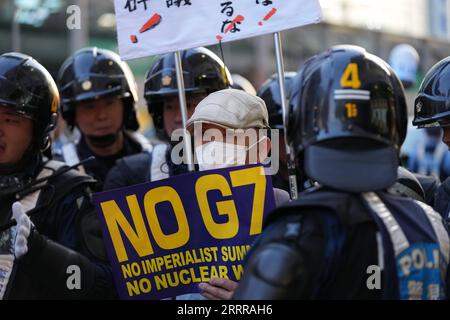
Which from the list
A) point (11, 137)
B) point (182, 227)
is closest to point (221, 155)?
point (182, 227)

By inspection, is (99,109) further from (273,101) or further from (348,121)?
(348,121)

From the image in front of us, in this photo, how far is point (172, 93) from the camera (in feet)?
18.6

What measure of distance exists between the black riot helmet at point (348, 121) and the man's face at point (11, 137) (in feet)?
6.69

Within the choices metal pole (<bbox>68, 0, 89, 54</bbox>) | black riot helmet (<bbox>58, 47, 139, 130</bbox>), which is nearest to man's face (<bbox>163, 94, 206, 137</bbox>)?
black riot helmet (<bbox>58, 47, 139, 130</bbox>)

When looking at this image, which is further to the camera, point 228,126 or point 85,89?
point 85,89

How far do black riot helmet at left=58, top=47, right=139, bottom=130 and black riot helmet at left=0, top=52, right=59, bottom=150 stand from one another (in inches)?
64.9

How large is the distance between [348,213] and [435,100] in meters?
2.28

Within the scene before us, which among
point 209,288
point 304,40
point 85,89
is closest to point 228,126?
point 209,288

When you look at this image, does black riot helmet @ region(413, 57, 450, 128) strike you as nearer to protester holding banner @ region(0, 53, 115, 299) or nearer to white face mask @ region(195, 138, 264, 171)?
white face mask @ region(195, 138, 264, 171)

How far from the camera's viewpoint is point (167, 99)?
575cm

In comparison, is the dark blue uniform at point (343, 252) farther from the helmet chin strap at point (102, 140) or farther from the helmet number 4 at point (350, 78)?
the helmet chin strap at point (102, 140)

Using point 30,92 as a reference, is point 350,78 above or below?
above
